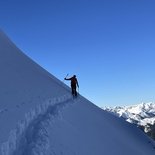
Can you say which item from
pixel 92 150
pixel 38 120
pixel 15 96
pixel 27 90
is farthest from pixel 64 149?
pixel 27 90

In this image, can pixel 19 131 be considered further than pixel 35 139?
Yes

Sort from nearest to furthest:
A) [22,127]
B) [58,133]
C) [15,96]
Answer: [22,127], [58,133], [15,96]

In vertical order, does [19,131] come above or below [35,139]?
above

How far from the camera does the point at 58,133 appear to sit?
16.5 m

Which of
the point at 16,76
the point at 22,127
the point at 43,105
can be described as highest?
the point at 16,76

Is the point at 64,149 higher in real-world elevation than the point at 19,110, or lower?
lower

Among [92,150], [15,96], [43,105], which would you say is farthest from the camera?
[43,105]

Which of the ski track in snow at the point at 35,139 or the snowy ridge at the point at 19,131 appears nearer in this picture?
the snowy ridge at the point at 19,131

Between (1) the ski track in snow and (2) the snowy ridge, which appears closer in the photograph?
(2) the snowy ridge

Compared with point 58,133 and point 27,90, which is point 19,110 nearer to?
Result: point 58,133

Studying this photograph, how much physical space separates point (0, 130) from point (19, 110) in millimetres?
4056

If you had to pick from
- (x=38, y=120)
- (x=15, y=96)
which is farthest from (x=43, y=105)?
(x=38, y=120)

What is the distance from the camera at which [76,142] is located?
17.5 metres

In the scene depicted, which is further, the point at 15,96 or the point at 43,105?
the point at 43,105
